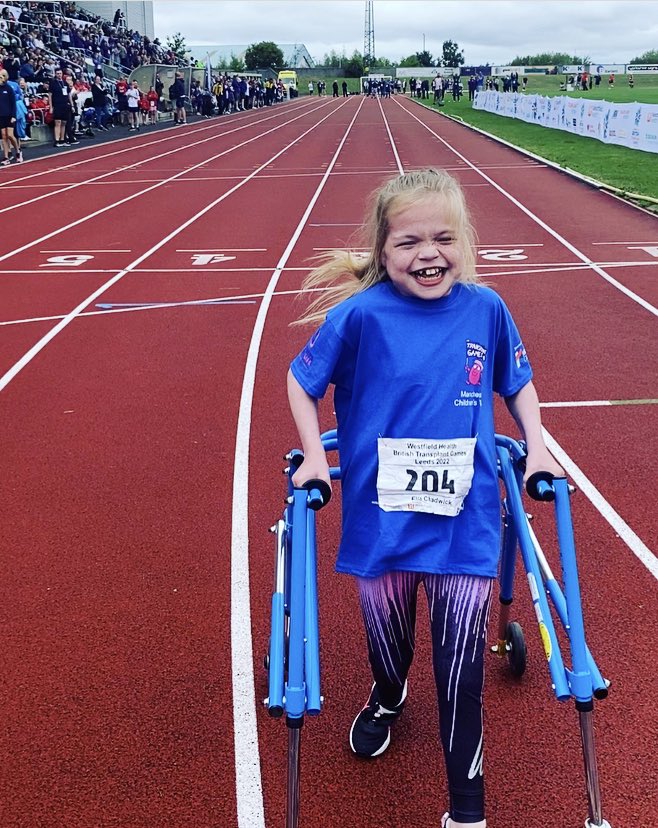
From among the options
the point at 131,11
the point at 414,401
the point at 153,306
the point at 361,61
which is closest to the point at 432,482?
the point at 414,401

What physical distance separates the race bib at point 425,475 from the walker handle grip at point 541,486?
6.9 inches

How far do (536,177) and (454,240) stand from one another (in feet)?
64.9

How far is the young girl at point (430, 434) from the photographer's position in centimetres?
253

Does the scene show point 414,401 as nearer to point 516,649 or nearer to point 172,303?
point 516,649

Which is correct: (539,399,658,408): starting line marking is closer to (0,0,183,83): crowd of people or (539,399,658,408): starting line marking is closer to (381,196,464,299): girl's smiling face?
(381,196,464,299): girl's smiling face

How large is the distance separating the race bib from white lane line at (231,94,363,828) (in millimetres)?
1169

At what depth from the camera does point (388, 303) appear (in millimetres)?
2580

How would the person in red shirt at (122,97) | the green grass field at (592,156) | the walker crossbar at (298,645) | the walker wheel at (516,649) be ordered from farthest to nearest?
the person in red shirt at (122,97) < the green grass field at (592,156) < the walker wheel at (516,649) < the walker crossbar at (298,645)

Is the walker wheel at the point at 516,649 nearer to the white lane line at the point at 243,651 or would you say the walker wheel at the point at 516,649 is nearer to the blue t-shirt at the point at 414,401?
the white lane line at the point at 243,651

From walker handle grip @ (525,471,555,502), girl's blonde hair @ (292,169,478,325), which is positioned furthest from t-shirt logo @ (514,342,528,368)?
walker handle grip @ (525,471,555,502)

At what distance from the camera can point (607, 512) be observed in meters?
5.09

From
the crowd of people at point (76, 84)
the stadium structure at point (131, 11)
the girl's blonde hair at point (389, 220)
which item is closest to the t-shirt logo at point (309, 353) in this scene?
the girl's blonde hair at point (389, 220)

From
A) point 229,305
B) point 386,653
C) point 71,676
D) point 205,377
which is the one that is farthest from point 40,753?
point 229,305

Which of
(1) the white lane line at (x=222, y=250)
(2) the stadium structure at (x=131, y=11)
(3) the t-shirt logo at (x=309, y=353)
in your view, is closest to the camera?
(3) the t-shirt logo at (x=309, y=353)
